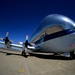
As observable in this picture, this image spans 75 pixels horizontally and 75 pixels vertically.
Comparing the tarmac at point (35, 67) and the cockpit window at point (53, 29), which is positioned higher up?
the cockpit window at point (53, 29)

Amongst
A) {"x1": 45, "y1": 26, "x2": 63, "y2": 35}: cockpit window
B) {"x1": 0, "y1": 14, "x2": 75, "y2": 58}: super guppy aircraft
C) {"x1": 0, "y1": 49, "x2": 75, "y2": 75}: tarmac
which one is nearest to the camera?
{"x1": 0, "y1": 49, "x2": 75, "y2": 75}: tarmac

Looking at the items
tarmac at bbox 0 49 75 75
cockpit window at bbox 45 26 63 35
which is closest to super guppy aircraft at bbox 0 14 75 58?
cockpit window at bbox 45 26 63 35

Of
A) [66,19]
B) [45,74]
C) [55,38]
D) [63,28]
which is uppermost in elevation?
[66,19]

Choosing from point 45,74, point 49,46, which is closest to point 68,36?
point 49,46

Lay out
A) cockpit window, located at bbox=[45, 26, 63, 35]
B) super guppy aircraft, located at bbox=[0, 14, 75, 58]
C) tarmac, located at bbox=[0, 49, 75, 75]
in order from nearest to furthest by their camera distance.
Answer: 1. tarmac, located at bbox=[0, 49, 75, 75]
2. super guppy aircraft, located at bbox=[0, 14, 75, 58]
3. cockpit window, located at bbox=[45, 26, 63, 35]

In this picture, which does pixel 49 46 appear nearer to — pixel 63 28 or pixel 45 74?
pixel 63 28

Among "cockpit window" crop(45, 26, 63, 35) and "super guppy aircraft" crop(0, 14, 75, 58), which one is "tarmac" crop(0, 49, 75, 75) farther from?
"cockpit window" crop(45, 26, 63, 35)

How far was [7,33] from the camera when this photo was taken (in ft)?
76.8

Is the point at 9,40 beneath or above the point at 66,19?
beneath

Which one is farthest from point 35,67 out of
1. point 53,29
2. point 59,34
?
point 53,29

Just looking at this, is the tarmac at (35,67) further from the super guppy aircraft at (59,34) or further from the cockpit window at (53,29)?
the cockpit window at (53,29)

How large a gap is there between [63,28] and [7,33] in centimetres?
992

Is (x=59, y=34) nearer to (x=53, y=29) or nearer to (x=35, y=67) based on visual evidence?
(x=53, y=29)

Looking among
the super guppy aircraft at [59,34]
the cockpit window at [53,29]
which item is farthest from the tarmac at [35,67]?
the cockpit window at [53,29]
